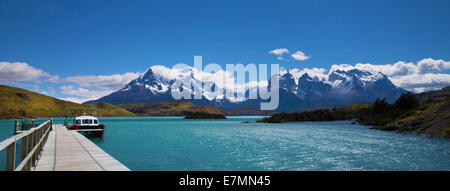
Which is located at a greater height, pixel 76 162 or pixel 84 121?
pixel 84 121

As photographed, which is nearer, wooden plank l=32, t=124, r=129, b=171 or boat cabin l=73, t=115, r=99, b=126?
wooden plank l=32, t=124, r=129, b=171

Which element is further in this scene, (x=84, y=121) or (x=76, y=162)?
(x=84, y=121)

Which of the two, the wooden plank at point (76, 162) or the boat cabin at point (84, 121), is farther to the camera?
the boat cabin at point (84, 121)

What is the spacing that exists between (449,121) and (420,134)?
22.4 ft
